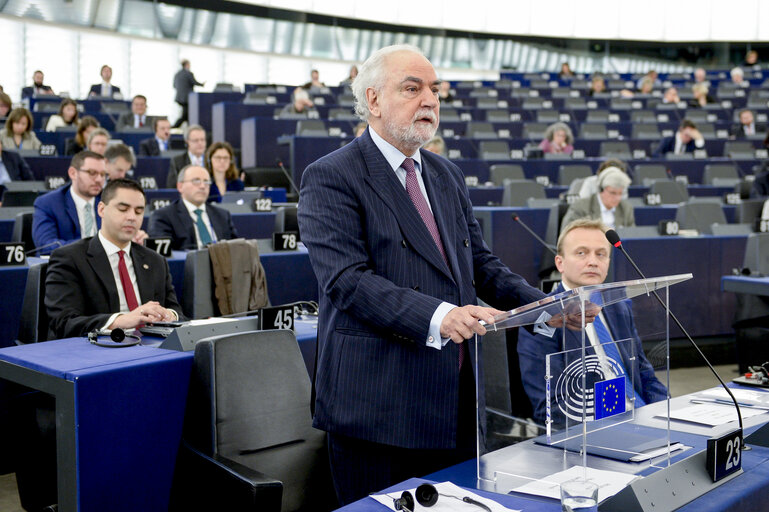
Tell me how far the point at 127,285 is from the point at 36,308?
32cm

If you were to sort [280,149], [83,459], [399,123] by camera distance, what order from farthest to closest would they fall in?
[280,149] < [83,459] < [399,123]

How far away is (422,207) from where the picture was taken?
1.68 meters

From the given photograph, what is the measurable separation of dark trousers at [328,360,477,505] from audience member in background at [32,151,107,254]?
3.05 m

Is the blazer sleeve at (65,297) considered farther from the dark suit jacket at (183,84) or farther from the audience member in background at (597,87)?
the audience member in background at (597,87)

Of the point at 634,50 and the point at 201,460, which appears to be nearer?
the point at 201,460

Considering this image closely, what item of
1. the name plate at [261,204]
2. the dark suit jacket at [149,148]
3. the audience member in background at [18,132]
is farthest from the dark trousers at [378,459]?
the dark suit jacket at [149,148]

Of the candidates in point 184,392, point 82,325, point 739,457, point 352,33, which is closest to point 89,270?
point 82,325

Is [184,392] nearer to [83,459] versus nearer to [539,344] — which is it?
[83,459]

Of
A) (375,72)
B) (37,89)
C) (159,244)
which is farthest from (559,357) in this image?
(37,89)

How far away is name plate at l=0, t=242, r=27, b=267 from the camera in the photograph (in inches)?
140

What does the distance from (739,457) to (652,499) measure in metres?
0.37

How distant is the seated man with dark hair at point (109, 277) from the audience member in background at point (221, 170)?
2.61 m

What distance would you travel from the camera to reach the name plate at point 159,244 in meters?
3.82

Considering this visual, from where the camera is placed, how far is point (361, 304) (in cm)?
152
